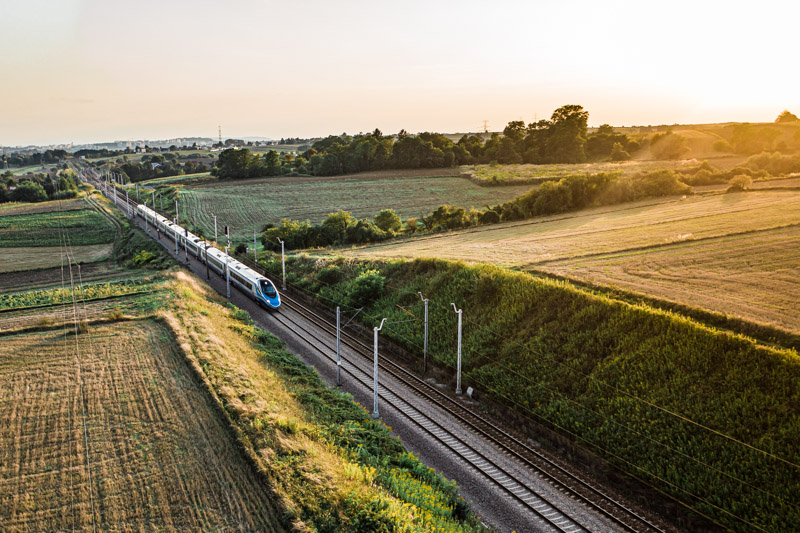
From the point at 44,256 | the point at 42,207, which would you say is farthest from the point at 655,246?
the point at 42,207

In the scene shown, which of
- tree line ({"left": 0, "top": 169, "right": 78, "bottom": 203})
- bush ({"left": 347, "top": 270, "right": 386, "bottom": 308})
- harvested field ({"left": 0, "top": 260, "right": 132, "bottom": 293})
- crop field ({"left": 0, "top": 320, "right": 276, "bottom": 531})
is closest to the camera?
crop field ({"left": 0, "top": 320, "right": 276, "bottom": 531})

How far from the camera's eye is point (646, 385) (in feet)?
59.4

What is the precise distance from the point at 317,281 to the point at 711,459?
28093mm

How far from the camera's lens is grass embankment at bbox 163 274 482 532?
1223 centimetres

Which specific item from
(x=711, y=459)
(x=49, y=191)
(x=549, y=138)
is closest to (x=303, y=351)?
(x=711, y=459)

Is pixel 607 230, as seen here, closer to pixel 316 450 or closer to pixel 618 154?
pixel 316 450

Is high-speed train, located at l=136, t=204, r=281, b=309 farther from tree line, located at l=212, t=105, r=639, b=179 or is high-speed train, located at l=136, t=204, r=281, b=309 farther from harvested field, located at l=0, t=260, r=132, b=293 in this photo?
tree line, located at l=212, t=105, r=639, b=179

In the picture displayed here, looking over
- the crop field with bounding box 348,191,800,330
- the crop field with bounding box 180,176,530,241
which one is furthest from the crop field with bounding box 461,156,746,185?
the crop field with bounding box 348,191,800,330

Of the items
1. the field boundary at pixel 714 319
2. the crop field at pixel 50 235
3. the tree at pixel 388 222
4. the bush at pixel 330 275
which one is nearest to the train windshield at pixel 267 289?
the bush at pixel 330 275

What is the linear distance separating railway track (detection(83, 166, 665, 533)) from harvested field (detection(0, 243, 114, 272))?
38160 millimetres

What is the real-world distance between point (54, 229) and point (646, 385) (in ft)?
240

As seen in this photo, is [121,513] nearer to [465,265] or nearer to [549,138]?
[465,265]

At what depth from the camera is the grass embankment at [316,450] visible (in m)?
12.2

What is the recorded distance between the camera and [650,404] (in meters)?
16.9
